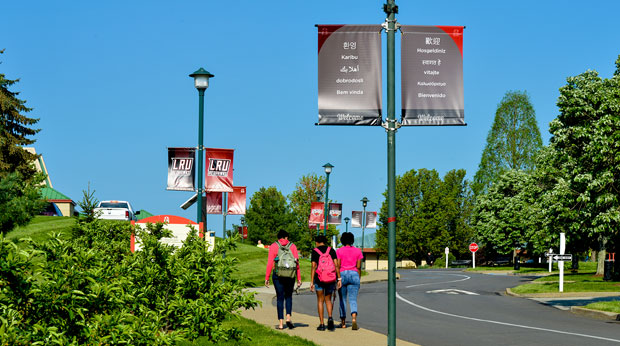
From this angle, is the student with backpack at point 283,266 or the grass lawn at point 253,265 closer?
the student with backpack at point 283,266

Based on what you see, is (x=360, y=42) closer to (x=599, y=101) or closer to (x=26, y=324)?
(x=26, y=324)

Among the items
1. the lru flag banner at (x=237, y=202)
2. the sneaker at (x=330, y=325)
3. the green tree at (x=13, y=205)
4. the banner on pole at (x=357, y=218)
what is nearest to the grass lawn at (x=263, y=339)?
the sneaker at (x=330, y=325)

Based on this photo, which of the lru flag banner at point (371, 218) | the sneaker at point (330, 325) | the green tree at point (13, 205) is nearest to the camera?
the sneaker at point (330, 325)

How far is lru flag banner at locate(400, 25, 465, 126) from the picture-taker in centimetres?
887

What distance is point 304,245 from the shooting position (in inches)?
3356

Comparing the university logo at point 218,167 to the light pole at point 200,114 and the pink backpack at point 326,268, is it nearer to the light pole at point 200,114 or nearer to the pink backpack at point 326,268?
the light pole at point 200,114

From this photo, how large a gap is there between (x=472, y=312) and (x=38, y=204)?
825 inches

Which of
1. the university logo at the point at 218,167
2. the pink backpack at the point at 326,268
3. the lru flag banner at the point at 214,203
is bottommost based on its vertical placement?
the pink backpack at the point at 326,268

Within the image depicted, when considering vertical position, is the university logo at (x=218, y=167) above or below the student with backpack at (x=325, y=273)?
above

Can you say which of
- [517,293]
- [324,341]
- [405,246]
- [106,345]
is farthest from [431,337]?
[405,246]

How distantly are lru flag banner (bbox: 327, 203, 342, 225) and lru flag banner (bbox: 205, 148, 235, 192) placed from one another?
1042 inches

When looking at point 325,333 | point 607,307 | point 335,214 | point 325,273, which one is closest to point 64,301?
point 325,333

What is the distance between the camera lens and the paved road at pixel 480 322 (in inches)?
584

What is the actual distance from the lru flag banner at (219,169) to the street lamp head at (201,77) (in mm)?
1730
